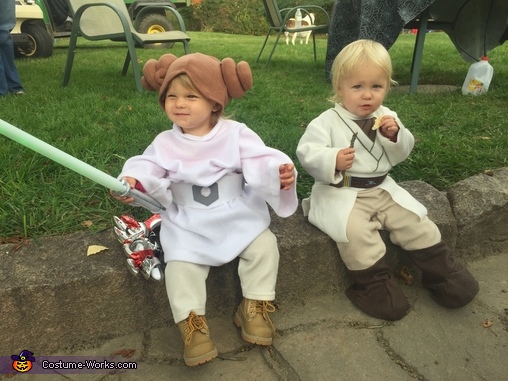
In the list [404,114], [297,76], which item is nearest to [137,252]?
[404,114]

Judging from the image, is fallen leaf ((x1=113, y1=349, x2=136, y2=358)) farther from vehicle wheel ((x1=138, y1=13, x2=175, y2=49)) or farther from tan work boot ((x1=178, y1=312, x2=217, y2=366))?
vehicle wheel ((x1=138, y1=13, x2=175, y2=49))

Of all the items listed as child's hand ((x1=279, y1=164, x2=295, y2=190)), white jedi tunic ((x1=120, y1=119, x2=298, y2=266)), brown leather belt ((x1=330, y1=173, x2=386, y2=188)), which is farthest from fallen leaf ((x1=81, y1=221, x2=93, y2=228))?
brown leather belt ((x1=330, y1=173, x2=386, y2=188))

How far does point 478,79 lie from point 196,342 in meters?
3.48

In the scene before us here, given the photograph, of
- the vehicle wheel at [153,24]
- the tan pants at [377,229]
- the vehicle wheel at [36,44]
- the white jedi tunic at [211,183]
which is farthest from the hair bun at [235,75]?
the vehicle wheel at [153,24]

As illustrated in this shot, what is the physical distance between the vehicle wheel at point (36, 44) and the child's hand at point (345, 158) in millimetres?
7069

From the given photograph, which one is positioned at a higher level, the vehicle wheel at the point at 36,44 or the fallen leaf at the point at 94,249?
the fallen leaf at the point at 94,249

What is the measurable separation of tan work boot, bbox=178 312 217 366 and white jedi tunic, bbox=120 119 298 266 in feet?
0.64

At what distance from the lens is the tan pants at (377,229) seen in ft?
5.73

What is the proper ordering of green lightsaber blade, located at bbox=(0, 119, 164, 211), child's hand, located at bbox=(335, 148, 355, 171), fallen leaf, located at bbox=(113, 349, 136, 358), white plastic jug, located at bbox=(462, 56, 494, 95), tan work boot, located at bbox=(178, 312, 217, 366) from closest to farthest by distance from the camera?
green lightsaber blade, located at bbox=(0, 119, 164, 211), tan work boot, located at bbox=(178, 312, 217, 366), fallen leaf, located at bbox=(113, 349, 136, 358), child's hand, located at bbox=(335, 148, 355, 171), white plastic jug, located at bbox=(462, 56, 494, 95)

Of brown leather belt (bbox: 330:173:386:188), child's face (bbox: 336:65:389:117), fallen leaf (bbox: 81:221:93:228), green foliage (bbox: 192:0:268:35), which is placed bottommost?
green foliage (bbox: 192:0:268:35)

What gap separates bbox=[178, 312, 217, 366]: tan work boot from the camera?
1.46 m

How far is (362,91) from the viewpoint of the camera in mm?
1799

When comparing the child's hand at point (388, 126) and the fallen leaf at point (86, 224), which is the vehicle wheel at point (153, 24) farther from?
the child's hand at point (388, 126)

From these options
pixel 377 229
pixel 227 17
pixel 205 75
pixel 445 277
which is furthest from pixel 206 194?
pixel 227 17
